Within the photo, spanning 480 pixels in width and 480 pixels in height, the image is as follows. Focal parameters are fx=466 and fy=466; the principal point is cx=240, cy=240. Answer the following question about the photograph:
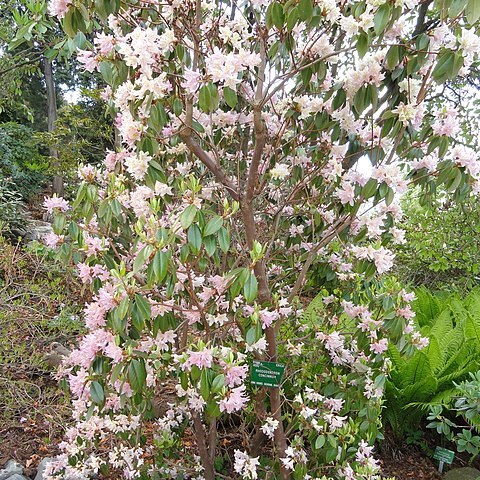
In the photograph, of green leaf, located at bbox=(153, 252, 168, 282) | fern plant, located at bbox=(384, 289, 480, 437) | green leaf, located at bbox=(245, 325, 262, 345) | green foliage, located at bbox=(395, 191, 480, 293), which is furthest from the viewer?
green foliage, located at bbox=(395, 191, 480, 293)

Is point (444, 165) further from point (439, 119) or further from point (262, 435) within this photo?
point (262, 435)

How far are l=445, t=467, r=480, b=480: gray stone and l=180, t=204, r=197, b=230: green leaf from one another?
229 centimetres

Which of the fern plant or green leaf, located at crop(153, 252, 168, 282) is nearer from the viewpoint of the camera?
green leaf, located at crop(153, 252, 168, 282)

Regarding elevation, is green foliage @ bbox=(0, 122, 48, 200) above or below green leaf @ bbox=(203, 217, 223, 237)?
above

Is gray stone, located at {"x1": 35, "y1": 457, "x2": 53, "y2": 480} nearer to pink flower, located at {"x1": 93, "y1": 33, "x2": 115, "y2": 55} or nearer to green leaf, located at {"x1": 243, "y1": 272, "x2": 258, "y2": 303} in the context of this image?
green leaf, located at {"x1": 243, "y1": 272, "x2": 258, "y2": 303}

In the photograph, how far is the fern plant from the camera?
2.63m

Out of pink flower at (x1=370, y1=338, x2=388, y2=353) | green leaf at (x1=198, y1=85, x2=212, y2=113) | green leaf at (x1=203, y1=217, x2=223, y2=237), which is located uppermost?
green leaf at (x1=198, y1=85, x2=212, y2=113)

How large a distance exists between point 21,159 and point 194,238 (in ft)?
26.1

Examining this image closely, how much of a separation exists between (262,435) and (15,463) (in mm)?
1412

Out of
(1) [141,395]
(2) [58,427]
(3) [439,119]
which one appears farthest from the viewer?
(2) [58,427]

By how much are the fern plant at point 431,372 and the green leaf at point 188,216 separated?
71.7 inches

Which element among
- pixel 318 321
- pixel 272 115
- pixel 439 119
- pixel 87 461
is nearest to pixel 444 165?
pixel 439 119

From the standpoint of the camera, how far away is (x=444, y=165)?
1448mm

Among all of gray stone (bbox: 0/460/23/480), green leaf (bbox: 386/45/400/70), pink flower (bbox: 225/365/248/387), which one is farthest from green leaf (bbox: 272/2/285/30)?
gray stone (bbox: 0/460/23/480)
